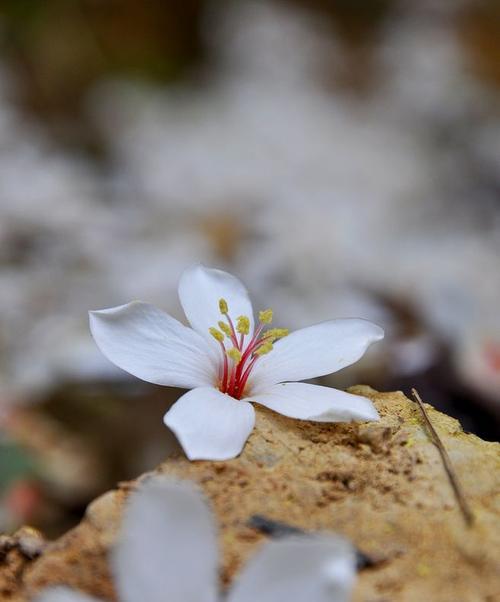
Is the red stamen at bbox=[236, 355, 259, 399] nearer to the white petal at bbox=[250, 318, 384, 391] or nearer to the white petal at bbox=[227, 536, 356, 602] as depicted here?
the white petal at bbox=[250, 318, 384, 391]

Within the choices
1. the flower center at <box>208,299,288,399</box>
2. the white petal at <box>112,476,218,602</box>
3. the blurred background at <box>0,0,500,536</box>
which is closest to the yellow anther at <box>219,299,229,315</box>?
the flower center at <box>208,299,288,399</box>

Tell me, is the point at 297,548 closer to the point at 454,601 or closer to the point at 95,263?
the point at 454,601

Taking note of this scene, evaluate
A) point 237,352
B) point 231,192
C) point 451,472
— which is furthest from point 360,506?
point 231,192

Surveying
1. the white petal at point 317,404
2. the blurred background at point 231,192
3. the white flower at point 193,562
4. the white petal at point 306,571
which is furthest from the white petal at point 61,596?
the blurred background at point 231,192

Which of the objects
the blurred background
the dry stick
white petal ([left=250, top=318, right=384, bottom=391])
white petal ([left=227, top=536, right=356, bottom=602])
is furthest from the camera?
the blurred background

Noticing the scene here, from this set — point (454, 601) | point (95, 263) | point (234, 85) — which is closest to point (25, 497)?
point (95, 263)

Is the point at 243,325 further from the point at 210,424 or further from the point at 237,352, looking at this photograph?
the point at 210,424
